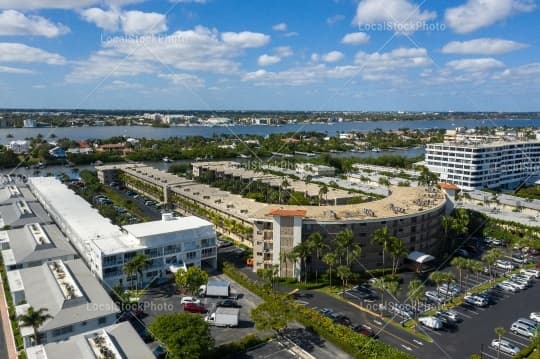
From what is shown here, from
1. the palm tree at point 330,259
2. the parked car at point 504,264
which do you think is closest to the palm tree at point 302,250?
the palm tree at point 330,259


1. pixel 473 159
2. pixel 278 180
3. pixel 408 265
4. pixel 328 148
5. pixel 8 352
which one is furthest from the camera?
pixel 328 148

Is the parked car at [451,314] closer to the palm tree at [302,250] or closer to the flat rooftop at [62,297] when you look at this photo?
the palm tree at [302,250]

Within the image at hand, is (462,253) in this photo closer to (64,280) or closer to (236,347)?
(236,347)

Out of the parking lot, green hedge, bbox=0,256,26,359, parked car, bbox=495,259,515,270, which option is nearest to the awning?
parked car, bbox=495,259,515,270

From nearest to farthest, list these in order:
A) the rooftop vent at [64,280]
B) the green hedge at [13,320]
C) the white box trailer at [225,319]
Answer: the green hedge at [13,320] < the rooftop vent at [64,280] < the white box trailer at [225,319]

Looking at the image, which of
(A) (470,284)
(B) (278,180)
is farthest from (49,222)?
(A) (470,284)

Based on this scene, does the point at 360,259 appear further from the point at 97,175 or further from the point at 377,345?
the point at 97,175

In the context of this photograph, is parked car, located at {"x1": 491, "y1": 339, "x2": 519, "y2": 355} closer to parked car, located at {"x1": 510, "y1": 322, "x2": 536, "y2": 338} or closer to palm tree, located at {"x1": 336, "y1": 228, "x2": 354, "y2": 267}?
parked car, located at {"x1": 510, "y1": 322, "x2": 536, "y2": 338}
